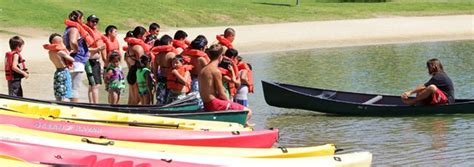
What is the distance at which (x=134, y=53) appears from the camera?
15.9 m

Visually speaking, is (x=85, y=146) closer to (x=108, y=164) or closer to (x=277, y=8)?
(x=108, y=164)

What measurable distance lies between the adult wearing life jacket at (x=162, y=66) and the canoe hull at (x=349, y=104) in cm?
261

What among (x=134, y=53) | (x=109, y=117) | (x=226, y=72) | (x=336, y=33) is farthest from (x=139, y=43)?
(x=336, y=33)

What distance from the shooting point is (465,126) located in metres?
15.8

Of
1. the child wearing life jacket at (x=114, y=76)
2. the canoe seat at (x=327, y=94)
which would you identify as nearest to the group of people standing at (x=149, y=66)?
the child wearing life jacket at (x=114, y=76)

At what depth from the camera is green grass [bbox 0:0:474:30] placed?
1497 inches

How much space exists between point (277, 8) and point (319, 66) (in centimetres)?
1952

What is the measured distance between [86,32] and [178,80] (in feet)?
7.57

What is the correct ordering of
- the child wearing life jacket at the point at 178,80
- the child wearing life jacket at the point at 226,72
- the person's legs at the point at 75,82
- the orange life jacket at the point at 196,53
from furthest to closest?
the person's legs at the point at 75,82 < the child wearing life jacket at the point at 178,80 < the orange life jacket at the point at 196,53 < the child wearing life jacket at the point at 226,72

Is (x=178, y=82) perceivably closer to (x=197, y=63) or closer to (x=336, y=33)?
(x=197, y=63)

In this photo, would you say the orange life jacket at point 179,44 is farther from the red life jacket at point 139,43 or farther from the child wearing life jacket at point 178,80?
the child wearing life jacket at point 178,80

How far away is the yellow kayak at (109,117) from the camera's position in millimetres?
12898

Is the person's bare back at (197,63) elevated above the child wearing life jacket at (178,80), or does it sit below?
above

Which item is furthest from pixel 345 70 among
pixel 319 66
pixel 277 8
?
pixel 277 8
